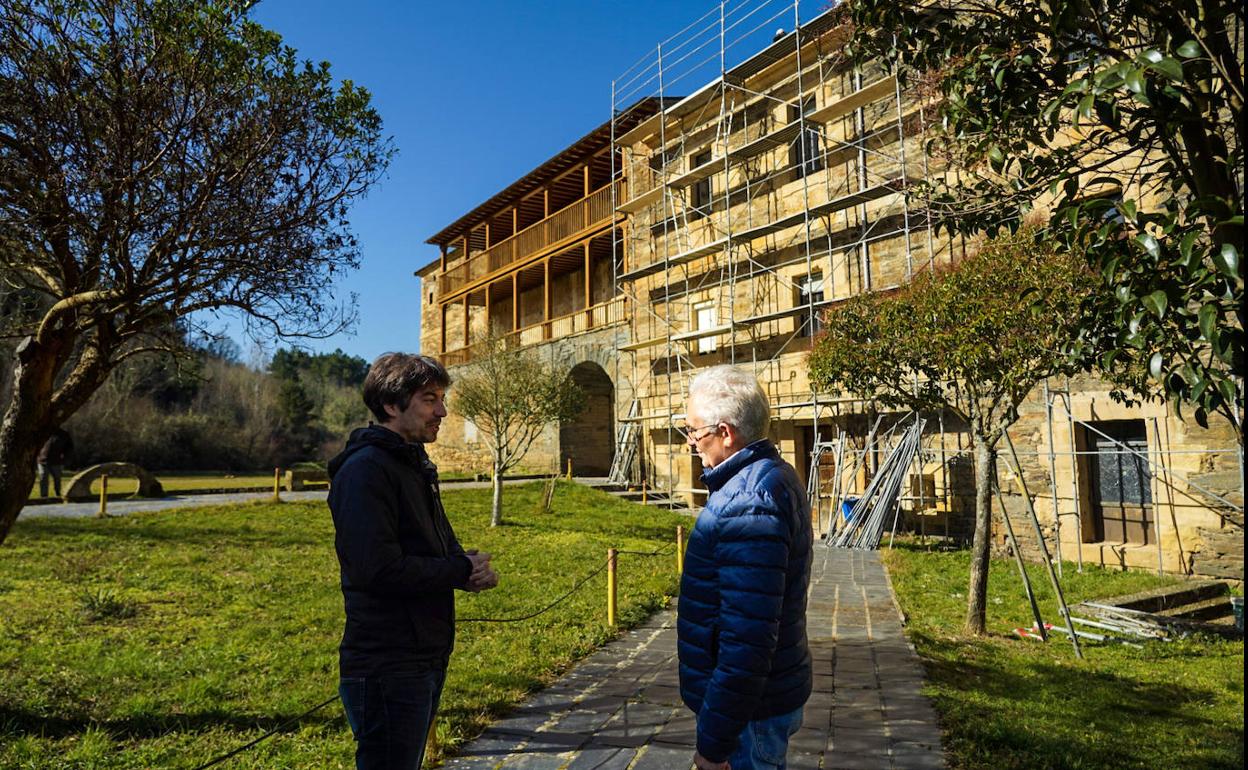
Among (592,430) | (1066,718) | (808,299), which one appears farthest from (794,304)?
(1066,718)

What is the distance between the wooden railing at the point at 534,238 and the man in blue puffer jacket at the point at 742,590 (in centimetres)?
1909

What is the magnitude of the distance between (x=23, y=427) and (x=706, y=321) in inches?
558

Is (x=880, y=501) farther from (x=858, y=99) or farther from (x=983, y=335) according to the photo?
(x=858, y=99)

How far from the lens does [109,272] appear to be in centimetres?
477

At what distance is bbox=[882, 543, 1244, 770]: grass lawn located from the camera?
12.3 feet

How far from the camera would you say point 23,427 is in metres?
4.44

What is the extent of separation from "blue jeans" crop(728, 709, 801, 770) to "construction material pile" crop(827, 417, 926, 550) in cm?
1023

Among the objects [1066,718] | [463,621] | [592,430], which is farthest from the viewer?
[592,430]

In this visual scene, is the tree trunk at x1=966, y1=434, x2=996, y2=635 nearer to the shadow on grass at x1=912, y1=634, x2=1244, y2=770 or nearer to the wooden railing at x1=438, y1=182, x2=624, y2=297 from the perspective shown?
the shadow on grass at x1=912, y1=634, x2=1244, y2=770

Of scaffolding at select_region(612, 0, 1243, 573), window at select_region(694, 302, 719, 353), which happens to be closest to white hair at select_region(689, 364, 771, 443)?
scaffolding at select_region(612, 0, 1243, 573)

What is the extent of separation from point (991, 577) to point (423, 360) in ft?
30.3

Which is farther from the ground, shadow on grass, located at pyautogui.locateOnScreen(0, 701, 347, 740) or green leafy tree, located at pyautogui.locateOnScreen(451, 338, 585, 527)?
green leafy tree, located at pyautogui.locateOnScreen(451, 338, 585, 527)

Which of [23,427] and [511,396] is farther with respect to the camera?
[511,396]

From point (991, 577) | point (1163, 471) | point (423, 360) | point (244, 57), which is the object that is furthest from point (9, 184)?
point (1163, 471)
